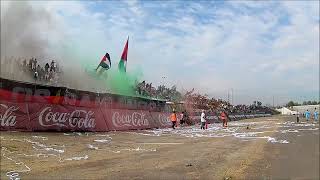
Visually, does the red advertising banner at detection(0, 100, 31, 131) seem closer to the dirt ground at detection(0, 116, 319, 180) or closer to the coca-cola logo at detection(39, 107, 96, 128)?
the dirt ground at detection(0, 116, 319, 180)

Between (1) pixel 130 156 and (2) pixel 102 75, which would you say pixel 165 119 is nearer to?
(2) pixel 102 75

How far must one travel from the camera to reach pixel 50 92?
21.9 meters

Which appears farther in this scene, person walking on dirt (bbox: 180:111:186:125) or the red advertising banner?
person walking on dirt (bbox: 180:111:186:125)

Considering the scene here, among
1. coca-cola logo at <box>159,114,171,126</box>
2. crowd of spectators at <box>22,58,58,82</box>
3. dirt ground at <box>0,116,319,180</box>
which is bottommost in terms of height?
dirt ground at <box>0,116,319,180</box>

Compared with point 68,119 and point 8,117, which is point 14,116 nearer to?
point 8,117

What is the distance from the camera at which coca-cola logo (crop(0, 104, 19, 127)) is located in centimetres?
1875

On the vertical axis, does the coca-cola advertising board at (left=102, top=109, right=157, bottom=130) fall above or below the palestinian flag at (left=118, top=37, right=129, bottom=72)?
below

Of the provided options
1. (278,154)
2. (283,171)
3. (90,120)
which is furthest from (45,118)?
(283,171)

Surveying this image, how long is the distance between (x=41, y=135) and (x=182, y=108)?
26.8 metres

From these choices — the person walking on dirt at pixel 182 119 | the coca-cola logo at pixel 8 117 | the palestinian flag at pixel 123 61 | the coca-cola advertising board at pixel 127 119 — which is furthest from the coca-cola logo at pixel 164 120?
the coca-cola logo at pixel 8 117

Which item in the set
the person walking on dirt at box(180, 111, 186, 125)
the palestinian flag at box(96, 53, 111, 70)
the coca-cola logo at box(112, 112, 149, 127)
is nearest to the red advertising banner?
the coca-cola logo at box(112, 112, 149, 127)

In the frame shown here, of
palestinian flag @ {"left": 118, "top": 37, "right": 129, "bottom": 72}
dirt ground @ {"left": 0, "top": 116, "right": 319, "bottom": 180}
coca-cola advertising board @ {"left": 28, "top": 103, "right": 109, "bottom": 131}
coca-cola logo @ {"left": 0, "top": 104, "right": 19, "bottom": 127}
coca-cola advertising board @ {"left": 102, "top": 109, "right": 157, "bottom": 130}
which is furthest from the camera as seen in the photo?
palestinian flag @ {"left": 118, "top": 37, "right": 129, "bottom": 72}

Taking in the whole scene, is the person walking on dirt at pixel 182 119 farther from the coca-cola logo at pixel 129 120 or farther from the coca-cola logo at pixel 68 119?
the coca-cola logo at pixel 68 119

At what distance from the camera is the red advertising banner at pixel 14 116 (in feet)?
61.7
